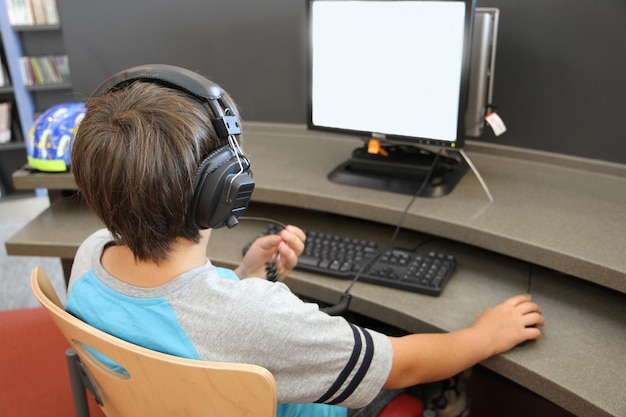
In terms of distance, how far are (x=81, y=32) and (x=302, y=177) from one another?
98 cm

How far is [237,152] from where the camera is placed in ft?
2.58

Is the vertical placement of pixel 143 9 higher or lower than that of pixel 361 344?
higher

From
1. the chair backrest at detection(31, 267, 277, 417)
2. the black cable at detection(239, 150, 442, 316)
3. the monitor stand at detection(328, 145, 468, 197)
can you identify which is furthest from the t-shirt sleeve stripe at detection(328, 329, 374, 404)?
the monitor stand at detection(328, 145, 468, 197)

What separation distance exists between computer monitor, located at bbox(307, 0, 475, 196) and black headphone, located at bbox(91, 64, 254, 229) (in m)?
0.64

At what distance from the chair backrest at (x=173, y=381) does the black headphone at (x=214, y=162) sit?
7.8 inches

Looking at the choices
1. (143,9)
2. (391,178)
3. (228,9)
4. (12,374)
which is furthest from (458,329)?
(143,9)

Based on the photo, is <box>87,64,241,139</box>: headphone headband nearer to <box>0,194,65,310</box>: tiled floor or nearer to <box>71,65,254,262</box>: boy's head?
<box>71,65,254,262</box>: boy's head

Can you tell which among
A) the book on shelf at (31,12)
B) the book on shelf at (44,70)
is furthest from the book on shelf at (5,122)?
the book on shelf at (31,12)

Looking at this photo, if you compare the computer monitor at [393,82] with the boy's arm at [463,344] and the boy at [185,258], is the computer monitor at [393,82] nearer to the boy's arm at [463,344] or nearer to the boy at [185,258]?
the boy's arm at [463,344]

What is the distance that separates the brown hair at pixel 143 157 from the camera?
2.35ft

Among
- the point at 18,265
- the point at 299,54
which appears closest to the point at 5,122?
the point at 18,265

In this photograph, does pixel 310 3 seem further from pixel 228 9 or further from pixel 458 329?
pixel 458 329

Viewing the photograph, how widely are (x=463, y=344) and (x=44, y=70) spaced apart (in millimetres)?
3508

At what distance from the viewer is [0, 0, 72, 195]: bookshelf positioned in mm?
3463
